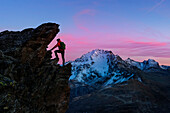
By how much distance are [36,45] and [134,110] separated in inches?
3397

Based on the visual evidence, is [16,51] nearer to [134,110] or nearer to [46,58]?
[46,58]

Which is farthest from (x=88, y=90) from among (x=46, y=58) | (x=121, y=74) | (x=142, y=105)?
(x=46, y=58)

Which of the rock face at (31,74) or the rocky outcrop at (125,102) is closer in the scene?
the rock face at (31,74)

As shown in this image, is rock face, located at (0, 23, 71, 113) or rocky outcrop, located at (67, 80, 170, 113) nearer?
rock face, located at (0, 23, 71, 113)

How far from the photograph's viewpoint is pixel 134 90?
399 feet

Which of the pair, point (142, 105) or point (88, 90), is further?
point (88, 90)

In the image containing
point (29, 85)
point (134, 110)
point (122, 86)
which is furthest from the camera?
point (122, 86)

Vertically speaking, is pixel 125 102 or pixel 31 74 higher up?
pixel 31 74

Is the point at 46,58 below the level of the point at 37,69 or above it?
above

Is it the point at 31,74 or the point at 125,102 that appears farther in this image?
the point at 125,102

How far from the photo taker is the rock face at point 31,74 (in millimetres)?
12133

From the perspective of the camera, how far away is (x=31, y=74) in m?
15.6

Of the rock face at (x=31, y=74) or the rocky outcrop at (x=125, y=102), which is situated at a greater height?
the rock face at (x=31, y=74)

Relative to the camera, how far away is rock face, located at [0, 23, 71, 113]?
1213 centimetres
